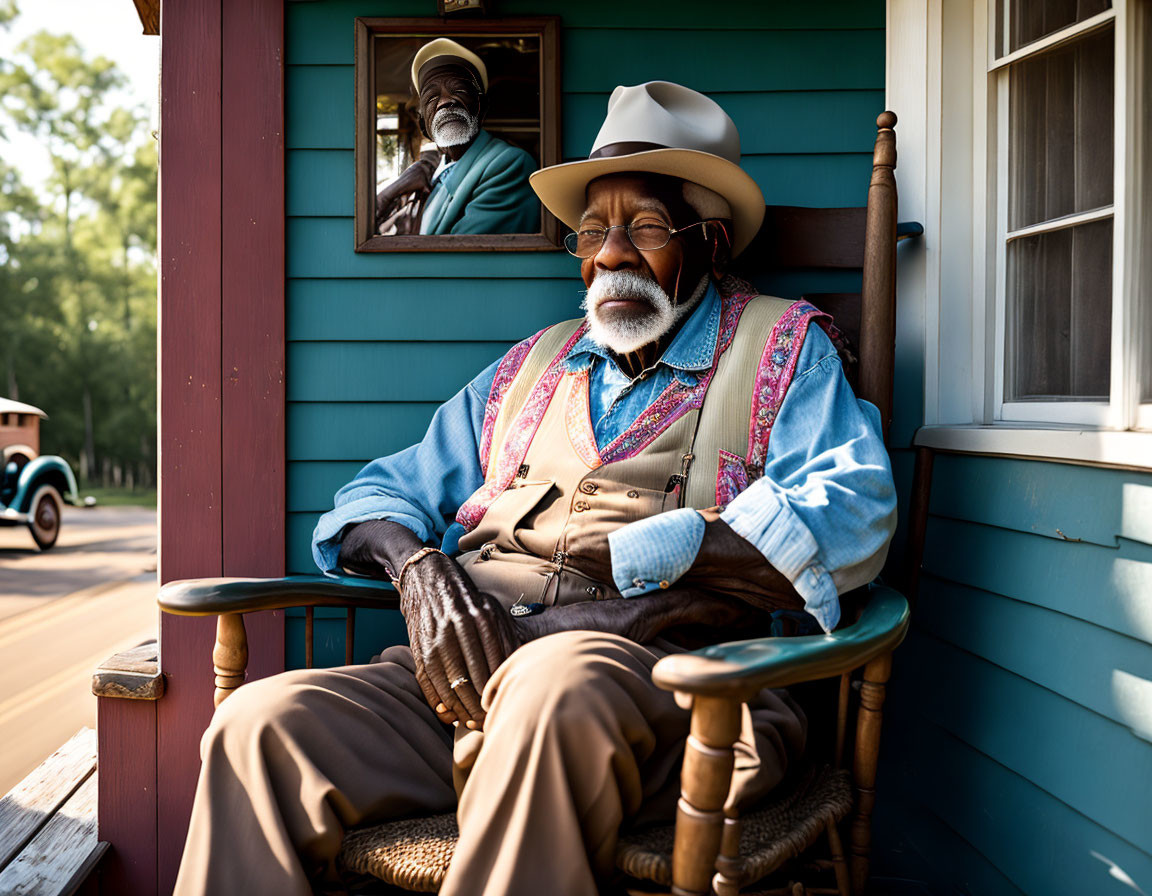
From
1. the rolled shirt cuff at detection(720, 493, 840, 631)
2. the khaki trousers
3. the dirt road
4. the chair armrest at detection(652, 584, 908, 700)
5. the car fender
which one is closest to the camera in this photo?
the chair armrest at detection(652, 584, 908, 700)

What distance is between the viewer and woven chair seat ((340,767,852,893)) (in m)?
1.28

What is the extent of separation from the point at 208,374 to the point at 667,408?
47.4 inches

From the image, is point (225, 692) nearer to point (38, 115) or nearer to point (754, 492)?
point (754, 492)

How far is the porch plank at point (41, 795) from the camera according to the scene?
90.6 inches

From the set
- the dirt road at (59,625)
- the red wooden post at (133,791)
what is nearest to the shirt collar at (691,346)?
the red wooden post at (133,791)

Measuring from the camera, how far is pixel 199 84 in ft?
7.36

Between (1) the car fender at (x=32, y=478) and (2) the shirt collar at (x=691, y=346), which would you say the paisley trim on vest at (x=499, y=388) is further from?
(1) the car fender at (x=32, y=478)

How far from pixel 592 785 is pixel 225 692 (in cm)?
82

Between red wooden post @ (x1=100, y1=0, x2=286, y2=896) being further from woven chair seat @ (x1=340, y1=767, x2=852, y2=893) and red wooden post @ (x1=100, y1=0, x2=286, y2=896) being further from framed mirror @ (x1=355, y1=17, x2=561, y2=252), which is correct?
woven chair seat @ (x1=340, y1=767, x2=852, y2=893)

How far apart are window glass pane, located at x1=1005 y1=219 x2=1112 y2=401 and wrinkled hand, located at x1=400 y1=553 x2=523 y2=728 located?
119 centimetres

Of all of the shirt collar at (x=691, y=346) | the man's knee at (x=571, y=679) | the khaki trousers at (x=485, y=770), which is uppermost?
the shirt collar at (x=691, y=346)

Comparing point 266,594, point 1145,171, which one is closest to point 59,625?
point 266,594

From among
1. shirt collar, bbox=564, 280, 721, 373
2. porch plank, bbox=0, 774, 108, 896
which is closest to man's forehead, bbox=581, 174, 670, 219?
shirt collar, bbox=564, 280, 721, 373

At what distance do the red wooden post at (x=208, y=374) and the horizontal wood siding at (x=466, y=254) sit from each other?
6 cm
